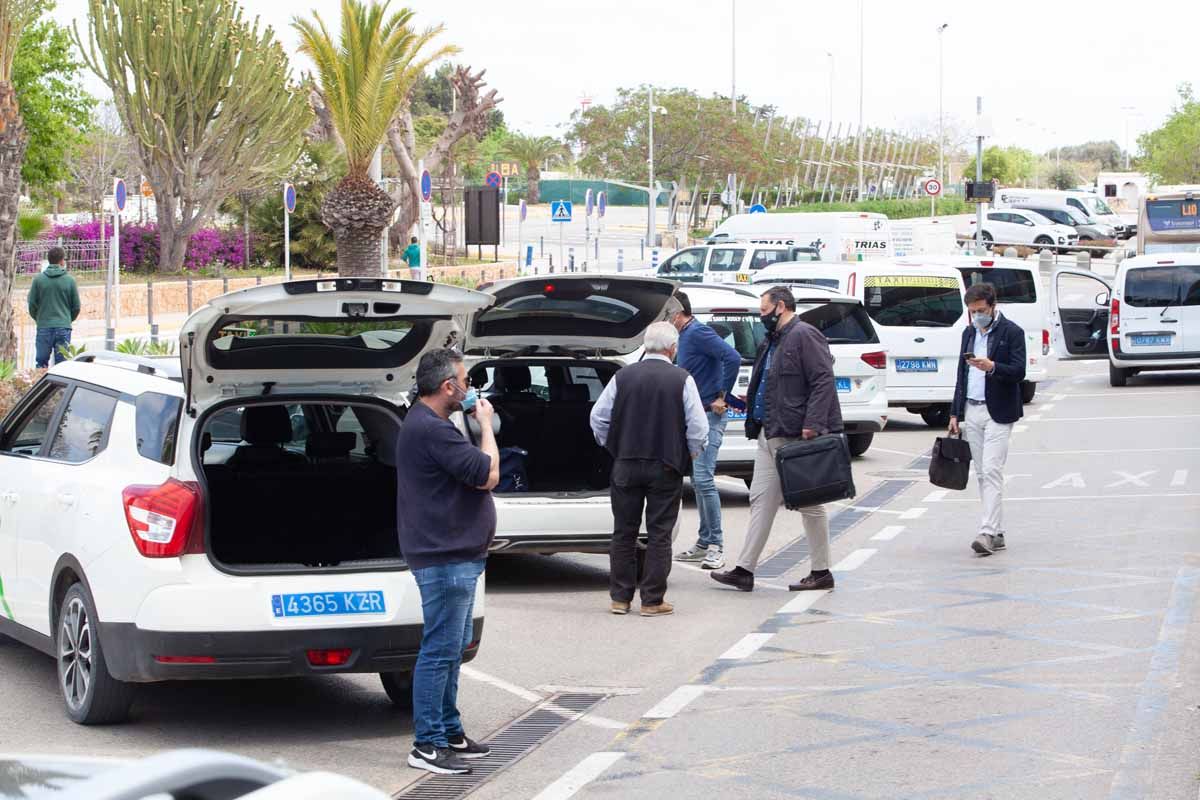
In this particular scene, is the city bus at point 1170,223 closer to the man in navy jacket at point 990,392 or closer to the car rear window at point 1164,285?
the car rear window at point 1164,285

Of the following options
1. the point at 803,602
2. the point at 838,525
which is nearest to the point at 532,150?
the point at 838,525

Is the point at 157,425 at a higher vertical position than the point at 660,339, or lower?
lower

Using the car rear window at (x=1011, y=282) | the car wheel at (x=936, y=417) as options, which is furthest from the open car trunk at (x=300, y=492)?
the car rear window at (x=1011, y=282)

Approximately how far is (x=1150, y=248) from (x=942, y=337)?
25140 millimetres

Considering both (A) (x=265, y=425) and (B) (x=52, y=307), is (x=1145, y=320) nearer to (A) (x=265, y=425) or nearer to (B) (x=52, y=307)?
(B) (x=52, y=307)

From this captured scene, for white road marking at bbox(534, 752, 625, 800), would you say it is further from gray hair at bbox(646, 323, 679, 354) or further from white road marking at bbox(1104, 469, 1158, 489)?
white road marking at bbox(1104, 469, 1158, 489)

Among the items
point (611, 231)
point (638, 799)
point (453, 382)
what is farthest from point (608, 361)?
point (611, 231)

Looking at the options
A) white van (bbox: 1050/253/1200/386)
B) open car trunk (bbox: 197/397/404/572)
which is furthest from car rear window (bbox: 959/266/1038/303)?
open car trunk (bbox: 197/397/404/572)

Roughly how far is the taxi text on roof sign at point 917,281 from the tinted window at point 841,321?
3142 millimetres

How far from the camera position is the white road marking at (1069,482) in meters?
15.9

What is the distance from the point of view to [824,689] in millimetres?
8281

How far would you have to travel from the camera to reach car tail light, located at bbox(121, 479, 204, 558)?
6984mm

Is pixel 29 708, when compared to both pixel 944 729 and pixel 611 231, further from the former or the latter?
pixel 611 231

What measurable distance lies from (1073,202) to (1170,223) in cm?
3325
